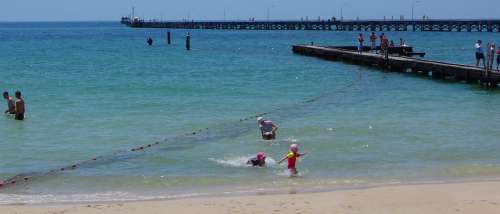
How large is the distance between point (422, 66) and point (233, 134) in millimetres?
21321

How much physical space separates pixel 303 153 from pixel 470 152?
3.71 m

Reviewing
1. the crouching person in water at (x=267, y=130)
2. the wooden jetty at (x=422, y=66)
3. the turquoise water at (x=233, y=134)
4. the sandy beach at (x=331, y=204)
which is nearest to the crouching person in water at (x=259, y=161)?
the turquoise water at (x=233, y=134)

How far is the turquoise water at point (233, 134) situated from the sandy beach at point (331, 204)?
0.76 m

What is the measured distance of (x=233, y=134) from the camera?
1975 centimetres

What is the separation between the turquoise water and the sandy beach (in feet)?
2.48

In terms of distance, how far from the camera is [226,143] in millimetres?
18266

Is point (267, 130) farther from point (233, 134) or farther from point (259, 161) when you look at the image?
point (259, 161)

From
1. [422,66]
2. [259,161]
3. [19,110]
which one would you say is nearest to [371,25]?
[422,66]

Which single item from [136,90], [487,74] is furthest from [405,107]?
[136,90]

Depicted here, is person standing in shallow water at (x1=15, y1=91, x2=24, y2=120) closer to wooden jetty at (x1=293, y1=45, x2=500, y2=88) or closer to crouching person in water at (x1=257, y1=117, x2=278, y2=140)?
crouching person in water at (x1=257, y1=117, x2=278, y2=140)

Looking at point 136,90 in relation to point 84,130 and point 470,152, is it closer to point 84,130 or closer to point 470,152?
point 84,130

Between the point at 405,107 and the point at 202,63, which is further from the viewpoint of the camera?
the point at 202,63

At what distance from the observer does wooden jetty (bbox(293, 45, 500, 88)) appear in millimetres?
32094

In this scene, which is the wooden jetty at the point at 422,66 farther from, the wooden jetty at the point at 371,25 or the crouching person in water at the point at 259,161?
the wooden jetty at the point at 371,25
